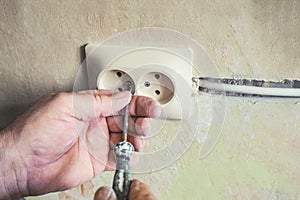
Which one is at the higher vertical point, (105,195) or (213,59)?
(213,59)

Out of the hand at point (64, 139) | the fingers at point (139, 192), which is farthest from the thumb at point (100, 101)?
the fingers at point (139, 192)

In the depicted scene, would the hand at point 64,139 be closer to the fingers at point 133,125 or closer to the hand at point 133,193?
the fingers at point 133,125

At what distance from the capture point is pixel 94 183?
47 cm

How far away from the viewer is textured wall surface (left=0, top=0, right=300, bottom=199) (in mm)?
337

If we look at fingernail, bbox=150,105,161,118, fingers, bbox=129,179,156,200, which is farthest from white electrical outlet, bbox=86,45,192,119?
fingers, bbox=129,179,156,200

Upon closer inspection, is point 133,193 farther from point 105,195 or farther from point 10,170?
point 10,170

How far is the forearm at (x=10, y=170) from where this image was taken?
0.40 m

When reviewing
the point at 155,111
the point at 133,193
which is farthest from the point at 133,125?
the point at 133,193

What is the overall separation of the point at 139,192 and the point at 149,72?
0.43ft

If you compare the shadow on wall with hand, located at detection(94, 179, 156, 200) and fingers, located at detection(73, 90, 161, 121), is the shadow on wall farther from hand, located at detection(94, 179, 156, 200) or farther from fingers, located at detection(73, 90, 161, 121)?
hand, located at detection(94, 179, 156, 200)

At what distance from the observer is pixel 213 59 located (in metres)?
0.36

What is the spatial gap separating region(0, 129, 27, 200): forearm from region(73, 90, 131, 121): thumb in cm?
9

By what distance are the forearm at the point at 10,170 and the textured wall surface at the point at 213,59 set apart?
0.17 feet

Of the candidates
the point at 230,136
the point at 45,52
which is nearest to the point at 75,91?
the point at 45,52
